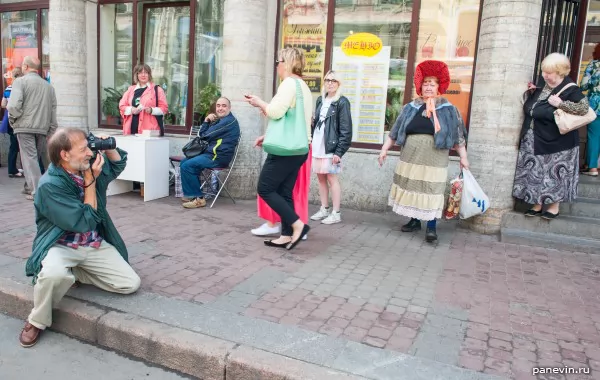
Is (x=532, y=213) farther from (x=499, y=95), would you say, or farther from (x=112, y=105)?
(x=112, y=105)

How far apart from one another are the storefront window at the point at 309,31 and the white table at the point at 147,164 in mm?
2470

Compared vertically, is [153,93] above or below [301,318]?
above

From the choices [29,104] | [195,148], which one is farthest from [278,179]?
[29,104]

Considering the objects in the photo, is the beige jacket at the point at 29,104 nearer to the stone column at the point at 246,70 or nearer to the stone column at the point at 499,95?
the stone column at the point at 246,70

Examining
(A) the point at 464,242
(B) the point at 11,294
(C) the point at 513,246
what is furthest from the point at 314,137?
(B) the point at 11,294

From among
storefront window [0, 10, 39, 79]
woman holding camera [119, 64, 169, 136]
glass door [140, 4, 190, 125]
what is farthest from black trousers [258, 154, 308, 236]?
storefront window [0, 10, 39, 79]

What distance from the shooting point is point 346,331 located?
322 cm

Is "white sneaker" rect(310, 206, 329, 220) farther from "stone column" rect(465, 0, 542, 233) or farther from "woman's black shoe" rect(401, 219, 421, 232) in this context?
"stone column" rect(465, 0, 542, 233)

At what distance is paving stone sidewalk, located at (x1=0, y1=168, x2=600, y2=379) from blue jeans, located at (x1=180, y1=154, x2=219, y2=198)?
Answer: 572 mm

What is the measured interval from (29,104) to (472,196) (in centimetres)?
606

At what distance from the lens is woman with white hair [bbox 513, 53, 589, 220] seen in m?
5.44

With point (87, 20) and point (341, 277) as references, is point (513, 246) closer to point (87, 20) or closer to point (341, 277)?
point (341, 277)

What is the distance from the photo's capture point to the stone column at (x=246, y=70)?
7.01m

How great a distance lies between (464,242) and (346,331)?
2951mm
